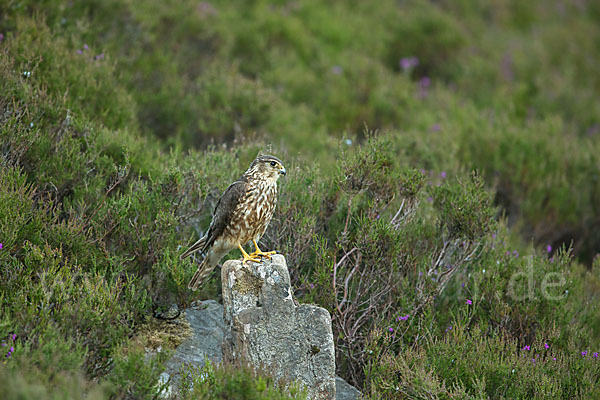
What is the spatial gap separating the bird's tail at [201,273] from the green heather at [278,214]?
0.70ft

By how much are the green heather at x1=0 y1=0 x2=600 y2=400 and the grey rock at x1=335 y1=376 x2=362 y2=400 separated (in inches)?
4.4

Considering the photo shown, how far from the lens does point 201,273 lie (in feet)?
16.1

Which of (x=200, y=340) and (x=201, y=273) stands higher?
(x=201, y=273)

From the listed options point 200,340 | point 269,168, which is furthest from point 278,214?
point 200,340

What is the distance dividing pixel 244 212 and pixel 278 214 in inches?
42.3

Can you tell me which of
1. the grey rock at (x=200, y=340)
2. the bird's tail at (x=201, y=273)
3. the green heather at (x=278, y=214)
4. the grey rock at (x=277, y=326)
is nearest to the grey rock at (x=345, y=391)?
the green heather at (x=278, y=214)

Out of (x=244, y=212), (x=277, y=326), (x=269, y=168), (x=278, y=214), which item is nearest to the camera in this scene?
(x=277, y=326)

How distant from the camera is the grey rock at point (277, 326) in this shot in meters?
4.32

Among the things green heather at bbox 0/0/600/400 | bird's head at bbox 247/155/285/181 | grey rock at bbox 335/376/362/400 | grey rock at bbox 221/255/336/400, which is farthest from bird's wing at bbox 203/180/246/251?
grey rock at bbox 335/376/362/400

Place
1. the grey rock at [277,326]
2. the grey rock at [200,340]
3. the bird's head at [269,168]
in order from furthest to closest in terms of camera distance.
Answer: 1. the bird's head at [269,168]
2. the grey rock at [200,340]
3. the grey rock at [277,326]

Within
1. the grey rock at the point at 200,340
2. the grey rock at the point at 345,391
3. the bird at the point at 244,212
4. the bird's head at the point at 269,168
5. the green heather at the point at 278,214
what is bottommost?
the grey rock at the point at 345,391

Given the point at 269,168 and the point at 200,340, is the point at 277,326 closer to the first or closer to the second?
the point at 200,340

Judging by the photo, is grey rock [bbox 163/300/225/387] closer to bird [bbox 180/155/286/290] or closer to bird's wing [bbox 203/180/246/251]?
bird [bbox 180/155/286/290]

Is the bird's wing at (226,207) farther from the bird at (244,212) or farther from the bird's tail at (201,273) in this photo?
the bird's tail at (201,273)
